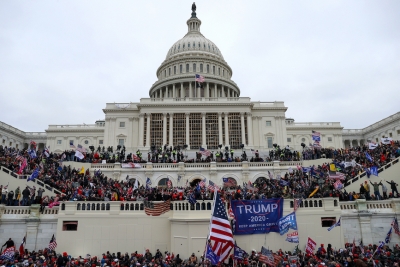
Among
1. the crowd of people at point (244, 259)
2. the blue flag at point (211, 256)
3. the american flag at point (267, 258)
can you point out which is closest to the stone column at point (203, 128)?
the crowd of people at point (244, 259)

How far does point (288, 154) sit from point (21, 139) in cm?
8607

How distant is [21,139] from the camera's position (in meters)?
96.2

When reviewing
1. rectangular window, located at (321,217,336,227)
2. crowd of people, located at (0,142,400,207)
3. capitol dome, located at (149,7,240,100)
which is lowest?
rectangular window, located at (321,217,336,227)

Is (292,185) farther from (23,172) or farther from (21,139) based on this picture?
(21,139)

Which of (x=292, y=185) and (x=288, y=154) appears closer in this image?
(x=292, y=185)

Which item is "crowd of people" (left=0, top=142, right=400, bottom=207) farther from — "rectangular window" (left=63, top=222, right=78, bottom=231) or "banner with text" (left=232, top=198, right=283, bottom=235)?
"banner with text" (left=232, top=198, right=283, bottom=235)

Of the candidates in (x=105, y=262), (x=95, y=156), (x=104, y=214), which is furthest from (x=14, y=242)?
(x=95, y=156)

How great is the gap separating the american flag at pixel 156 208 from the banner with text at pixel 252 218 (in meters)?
4.71

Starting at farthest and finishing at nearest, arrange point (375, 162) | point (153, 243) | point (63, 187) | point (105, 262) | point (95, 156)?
point (95, 156) → point (375, 162) → point (63, 187) → point (153, 243) → point (105, 262)

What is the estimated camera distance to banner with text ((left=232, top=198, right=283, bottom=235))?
19.8 meters

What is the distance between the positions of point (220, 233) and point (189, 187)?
16346 mm

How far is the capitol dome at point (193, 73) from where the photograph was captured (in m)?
86.2

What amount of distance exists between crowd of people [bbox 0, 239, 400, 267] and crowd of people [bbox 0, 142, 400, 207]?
3969mm

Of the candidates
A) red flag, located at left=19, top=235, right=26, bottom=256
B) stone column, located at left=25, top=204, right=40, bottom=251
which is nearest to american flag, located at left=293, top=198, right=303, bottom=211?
stone column, located at left=25, top=204, right=40, bottom=251
